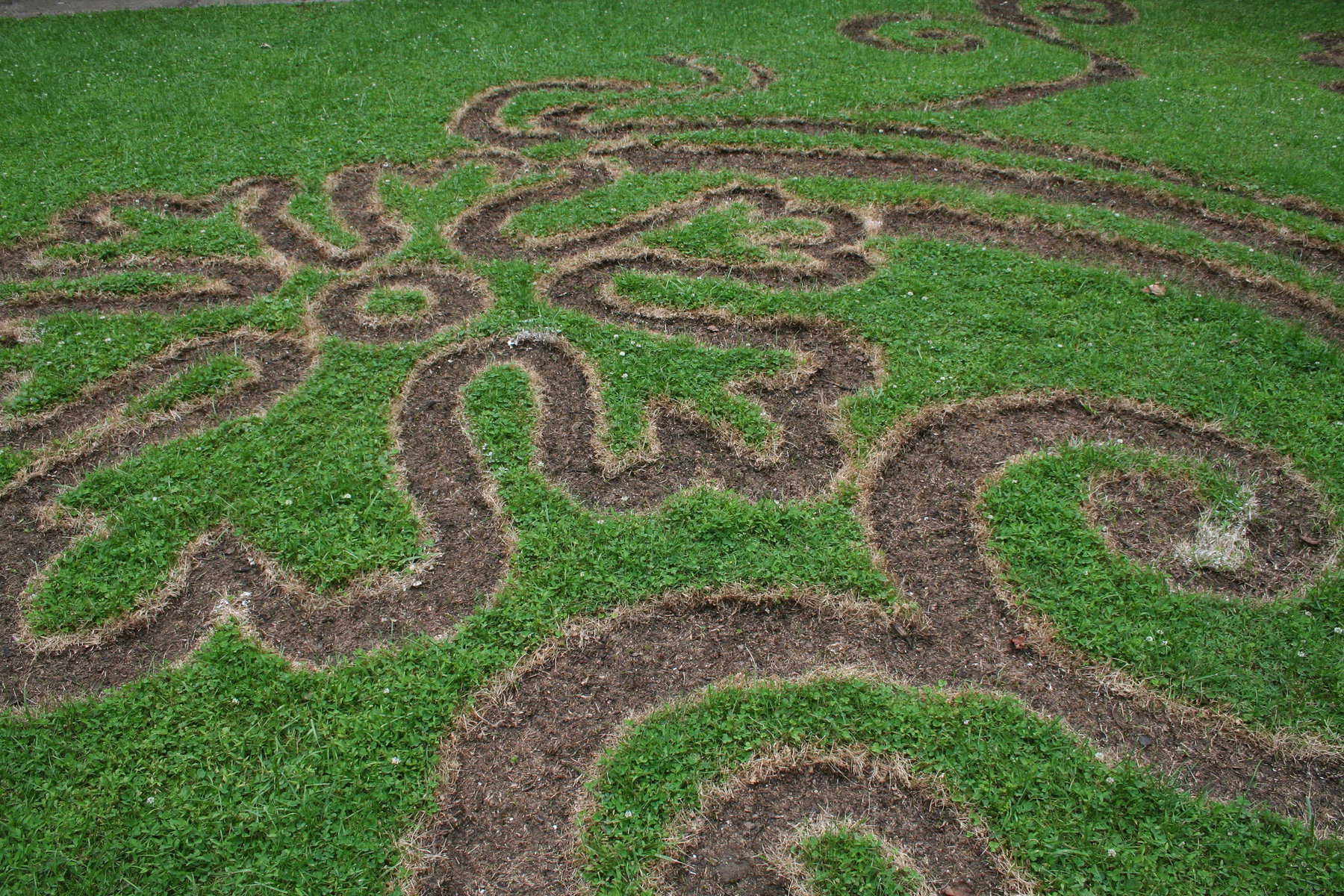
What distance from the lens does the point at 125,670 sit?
332 cm

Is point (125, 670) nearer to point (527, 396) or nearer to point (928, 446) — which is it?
point (527, 396)

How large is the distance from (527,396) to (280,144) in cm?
413

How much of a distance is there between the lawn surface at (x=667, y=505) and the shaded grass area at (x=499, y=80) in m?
0.11

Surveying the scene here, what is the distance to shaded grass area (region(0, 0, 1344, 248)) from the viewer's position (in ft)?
23.2

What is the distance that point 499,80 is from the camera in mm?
8703

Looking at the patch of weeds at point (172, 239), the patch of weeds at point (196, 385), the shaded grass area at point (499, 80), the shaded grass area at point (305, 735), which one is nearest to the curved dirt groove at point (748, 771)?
the shaded grass area at point (305, 735)

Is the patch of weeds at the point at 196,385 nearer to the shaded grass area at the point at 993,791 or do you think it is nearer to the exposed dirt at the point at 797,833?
the shaded grass area at the point at 993,791

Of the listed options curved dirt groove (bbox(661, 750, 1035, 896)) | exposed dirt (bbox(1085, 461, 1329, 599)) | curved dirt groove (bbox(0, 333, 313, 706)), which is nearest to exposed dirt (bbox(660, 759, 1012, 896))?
curved dirt groove (bbox(661, 750, 1035, 896))

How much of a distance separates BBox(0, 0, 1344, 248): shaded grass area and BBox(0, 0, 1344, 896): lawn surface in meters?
0.11

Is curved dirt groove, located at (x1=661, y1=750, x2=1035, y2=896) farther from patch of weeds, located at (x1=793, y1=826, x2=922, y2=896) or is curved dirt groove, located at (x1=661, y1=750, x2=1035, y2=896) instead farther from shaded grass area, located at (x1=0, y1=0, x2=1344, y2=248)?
shaded grass area, located at (x1=0, y1=0, x2=1344, y2=248)

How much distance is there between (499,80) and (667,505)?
6.22 meters

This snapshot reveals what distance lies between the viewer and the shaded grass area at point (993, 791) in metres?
2.77

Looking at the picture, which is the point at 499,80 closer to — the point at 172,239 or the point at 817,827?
the point at 172,239

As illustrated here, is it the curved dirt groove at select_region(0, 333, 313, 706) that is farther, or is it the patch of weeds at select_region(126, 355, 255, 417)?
the patch of weeds at select_region(126, 355, 255, 417)
